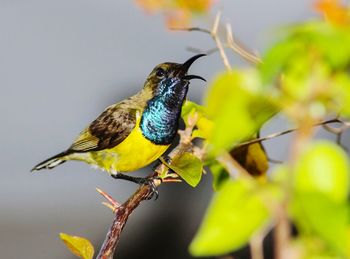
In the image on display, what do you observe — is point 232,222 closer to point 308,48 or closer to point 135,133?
point 308,48

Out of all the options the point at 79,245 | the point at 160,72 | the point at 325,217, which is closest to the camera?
the point at 325,217

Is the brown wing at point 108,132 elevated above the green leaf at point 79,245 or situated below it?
below

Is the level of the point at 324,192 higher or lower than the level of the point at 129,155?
higher

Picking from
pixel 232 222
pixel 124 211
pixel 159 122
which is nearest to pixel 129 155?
pixel 159 122

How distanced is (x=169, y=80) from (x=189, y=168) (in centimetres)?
115

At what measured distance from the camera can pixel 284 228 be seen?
0.80 feet

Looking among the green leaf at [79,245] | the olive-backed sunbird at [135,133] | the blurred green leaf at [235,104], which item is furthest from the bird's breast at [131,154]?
the blurred green leaf at [235,104]

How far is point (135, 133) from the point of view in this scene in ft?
6.24

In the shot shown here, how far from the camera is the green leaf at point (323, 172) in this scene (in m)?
0.24

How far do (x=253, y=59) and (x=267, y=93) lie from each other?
433 mm

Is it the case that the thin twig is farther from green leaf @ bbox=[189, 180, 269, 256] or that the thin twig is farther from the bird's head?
the bird's head

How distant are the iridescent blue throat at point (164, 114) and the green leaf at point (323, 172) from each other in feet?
5.24

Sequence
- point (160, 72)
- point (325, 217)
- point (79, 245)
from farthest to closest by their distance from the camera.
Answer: point (160, 72) < point (79, 245) < point (325, 217)

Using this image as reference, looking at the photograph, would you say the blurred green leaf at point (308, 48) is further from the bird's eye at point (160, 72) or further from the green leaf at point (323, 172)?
the bird's eye at point (160, 72)
